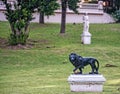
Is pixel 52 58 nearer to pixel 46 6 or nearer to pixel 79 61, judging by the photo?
pixel 46 6

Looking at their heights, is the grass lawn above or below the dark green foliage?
below

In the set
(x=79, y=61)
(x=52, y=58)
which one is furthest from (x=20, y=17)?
(x=79, y=61)

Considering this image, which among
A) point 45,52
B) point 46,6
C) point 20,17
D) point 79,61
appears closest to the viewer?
point 79,61

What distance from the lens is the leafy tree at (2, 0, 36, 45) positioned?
93.0 ft

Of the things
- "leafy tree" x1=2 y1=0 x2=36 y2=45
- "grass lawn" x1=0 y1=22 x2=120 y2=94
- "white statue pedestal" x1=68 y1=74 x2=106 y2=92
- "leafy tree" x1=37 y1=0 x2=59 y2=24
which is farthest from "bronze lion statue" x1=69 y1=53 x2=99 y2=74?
"leafy tree" x1=37 y1=0 x2=59 y2=24

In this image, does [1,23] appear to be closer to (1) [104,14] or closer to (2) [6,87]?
(1) [104,14]

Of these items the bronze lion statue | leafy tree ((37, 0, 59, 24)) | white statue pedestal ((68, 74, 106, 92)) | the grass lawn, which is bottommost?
the grass lawn

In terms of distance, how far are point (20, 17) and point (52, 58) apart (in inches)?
159

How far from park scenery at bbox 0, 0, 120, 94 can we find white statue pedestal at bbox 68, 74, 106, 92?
311mm

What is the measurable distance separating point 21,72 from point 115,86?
21.7 feet

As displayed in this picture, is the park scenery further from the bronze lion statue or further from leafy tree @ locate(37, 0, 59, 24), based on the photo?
the bronze lion statue

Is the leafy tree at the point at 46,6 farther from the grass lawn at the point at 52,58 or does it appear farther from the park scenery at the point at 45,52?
the grass lawn at the point at 52,58

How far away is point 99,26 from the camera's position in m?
41.2

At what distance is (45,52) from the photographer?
27344 millimetres
